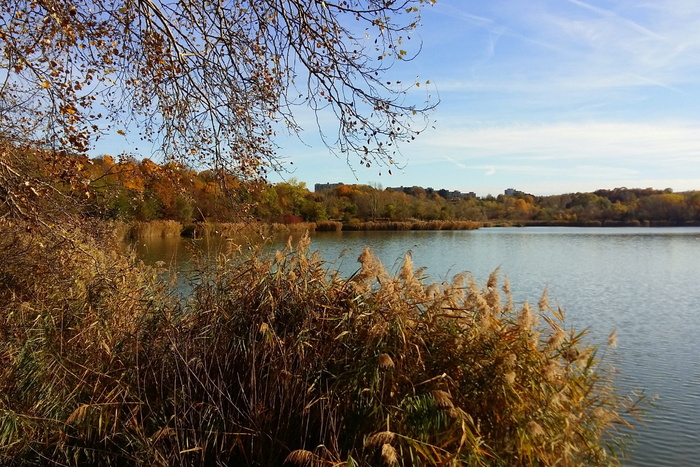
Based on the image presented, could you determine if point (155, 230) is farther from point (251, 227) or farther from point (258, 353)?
point (258, 353)

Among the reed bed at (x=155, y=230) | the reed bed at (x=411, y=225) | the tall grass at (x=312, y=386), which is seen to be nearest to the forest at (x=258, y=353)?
the tall grass at (x=312, y=386)

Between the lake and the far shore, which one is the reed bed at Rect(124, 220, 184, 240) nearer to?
the far shore

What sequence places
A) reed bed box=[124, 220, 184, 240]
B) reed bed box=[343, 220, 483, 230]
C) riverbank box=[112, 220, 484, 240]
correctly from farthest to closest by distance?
reed bed box=[343, 220, 483, 230], reed bed box=[124, 220, 184, 240], riverbank box=[112, 220, 484, 240]

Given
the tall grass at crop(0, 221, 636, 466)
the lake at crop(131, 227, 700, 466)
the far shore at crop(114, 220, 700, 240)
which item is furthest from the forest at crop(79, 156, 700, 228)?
the tall grass at crop(0, 221, 636, 466)

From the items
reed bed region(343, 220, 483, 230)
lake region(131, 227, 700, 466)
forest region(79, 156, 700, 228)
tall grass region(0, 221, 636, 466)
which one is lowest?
lake region(131, 227, 700, 466)

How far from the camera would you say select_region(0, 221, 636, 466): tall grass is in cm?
392

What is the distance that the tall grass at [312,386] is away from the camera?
12.9 feet

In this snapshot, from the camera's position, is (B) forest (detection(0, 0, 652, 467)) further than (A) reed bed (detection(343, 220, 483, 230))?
No

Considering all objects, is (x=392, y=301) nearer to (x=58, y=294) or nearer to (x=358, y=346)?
(x=358, y=346)

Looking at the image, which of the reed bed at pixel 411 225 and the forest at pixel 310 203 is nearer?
the forest at pixel 310 203

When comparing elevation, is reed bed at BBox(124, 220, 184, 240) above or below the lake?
above

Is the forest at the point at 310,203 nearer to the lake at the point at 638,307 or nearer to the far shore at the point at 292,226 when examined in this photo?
the far shore at the point at 292,226

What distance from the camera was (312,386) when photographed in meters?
4.00

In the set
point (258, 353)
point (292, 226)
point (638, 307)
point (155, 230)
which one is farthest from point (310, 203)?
point (258, 353)
